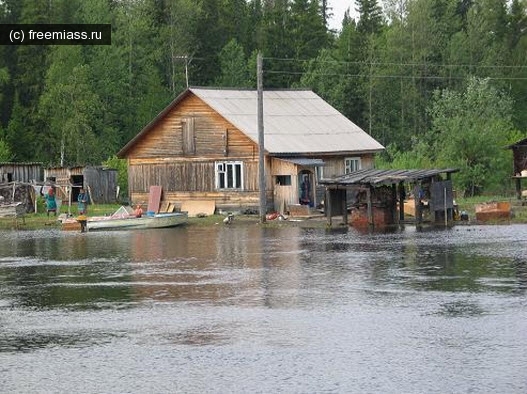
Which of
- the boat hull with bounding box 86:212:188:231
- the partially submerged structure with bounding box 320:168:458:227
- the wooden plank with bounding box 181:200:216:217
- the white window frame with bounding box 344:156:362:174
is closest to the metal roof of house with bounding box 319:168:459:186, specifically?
the partially submerged structure with bounding box 320:168:458:227

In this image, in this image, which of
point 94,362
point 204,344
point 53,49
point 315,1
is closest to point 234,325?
point 204,344

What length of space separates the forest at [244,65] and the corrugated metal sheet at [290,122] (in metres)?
15.1

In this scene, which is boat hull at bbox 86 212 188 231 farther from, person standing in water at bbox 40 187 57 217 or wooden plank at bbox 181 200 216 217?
person standing in water at bbox 40 187 57 217

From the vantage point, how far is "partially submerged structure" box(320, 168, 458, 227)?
4559 centimetres

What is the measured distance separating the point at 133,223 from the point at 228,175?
7878 mm

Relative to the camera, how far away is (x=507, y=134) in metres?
67.4

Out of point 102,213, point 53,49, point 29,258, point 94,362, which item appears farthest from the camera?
point 53,49

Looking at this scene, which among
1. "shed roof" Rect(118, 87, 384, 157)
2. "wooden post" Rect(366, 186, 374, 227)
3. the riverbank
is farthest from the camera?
"shed roof" Rect(118, 87, 384, 157)

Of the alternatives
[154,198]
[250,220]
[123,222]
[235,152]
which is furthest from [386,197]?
[154,198]

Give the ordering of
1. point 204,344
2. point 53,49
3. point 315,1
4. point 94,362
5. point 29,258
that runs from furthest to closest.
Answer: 1. point 315,1
2. point 53,49
3. point 29,258
4. point 204,344
5. point 94,362

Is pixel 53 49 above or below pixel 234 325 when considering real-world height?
above

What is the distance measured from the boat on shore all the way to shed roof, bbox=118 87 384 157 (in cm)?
620

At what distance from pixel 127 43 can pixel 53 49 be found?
21.6ft

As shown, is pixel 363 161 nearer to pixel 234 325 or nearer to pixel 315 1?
pixel 234 325
